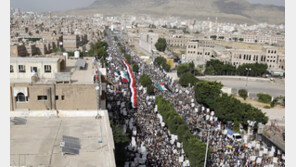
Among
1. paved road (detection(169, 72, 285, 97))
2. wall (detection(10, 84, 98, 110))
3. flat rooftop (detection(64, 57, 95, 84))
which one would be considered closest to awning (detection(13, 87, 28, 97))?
wall (detection(10, 84, 98, 110))

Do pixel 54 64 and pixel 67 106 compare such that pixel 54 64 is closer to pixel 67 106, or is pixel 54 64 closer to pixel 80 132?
pixel 67 106

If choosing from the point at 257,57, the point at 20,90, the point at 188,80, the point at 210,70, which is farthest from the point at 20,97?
the point at 257,57

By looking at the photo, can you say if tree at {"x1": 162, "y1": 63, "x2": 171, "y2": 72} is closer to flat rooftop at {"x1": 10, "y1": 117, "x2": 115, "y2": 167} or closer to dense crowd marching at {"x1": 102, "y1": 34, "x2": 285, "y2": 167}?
dense crowd marching at {"x1": 102, "y1": 34, "x2": 285, "y2": 167}

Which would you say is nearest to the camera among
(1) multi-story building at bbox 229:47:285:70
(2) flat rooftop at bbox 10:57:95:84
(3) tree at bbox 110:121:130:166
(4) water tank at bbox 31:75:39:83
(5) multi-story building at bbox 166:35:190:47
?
(2) flat rooftop at bbox 10:57:95:84

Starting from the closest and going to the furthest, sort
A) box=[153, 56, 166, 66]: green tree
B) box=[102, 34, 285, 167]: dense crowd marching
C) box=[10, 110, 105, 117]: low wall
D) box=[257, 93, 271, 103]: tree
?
box=[10, 110, 105, 117]: low wall
box=[102, 34, 285, 167]: dense crowd marching
box=[257, 93, 271, 103]: tree
box=[153, 56, 166, 66]: green tree

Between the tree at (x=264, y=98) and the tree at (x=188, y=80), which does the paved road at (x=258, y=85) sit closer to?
the tree at (x=264, y=98)

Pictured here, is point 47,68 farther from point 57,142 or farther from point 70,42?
point 70,42

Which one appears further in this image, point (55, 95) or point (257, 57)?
point (257, 57)

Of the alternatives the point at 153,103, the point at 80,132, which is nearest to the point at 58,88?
the point at 80,132

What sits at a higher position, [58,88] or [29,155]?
[58,88]
